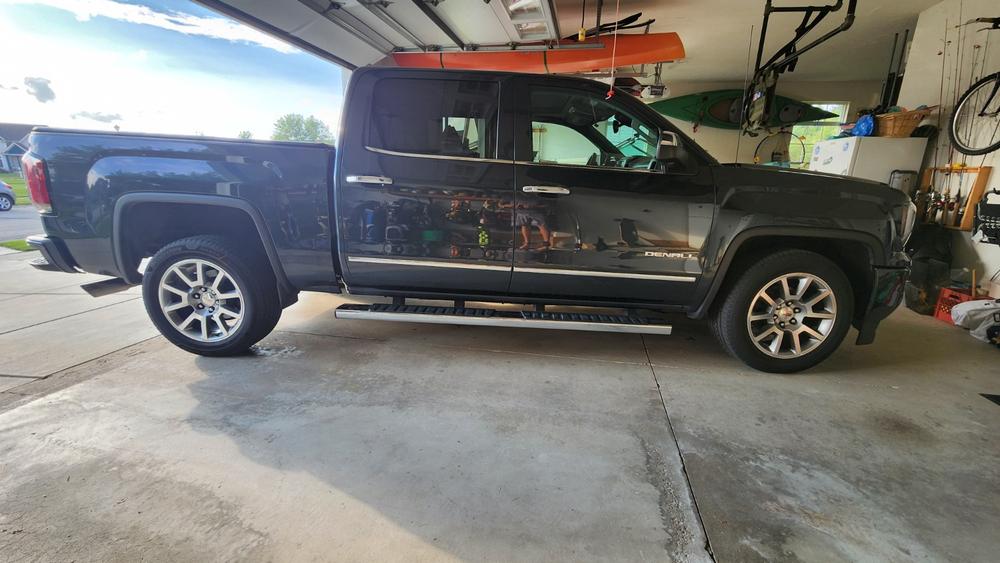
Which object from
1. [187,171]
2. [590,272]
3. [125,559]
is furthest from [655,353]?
[187,171]

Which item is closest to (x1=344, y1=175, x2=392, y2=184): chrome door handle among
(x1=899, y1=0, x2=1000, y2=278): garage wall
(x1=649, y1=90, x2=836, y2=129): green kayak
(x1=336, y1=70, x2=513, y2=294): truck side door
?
(x1=336, y1=70, x2=513, y2=294): truck side door

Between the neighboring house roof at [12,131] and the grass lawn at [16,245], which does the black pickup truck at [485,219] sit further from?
the neighboring house roof at [12,131]

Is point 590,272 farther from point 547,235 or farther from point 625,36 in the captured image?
point 625,36

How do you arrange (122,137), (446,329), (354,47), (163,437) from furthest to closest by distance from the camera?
(354,47) → (446,329) → (122,137) → (163,437)

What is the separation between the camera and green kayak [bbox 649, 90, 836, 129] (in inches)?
363

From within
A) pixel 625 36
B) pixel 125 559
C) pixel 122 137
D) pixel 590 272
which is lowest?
pixel 125 559

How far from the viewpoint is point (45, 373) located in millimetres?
2664

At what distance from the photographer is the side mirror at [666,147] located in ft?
8.21

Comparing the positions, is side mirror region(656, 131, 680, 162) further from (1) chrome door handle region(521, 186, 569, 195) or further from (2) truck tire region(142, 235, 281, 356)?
(2) truck tire region(142, 235, 281, 356)

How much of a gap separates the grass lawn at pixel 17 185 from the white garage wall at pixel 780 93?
1910 cm

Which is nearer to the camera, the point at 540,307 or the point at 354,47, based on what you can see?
the point at 540,307

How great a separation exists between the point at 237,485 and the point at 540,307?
2.03m

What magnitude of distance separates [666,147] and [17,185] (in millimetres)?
24290

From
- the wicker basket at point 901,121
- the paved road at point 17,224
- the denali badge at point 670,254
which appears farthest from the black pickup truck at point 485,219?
the paved road at point 17,224
